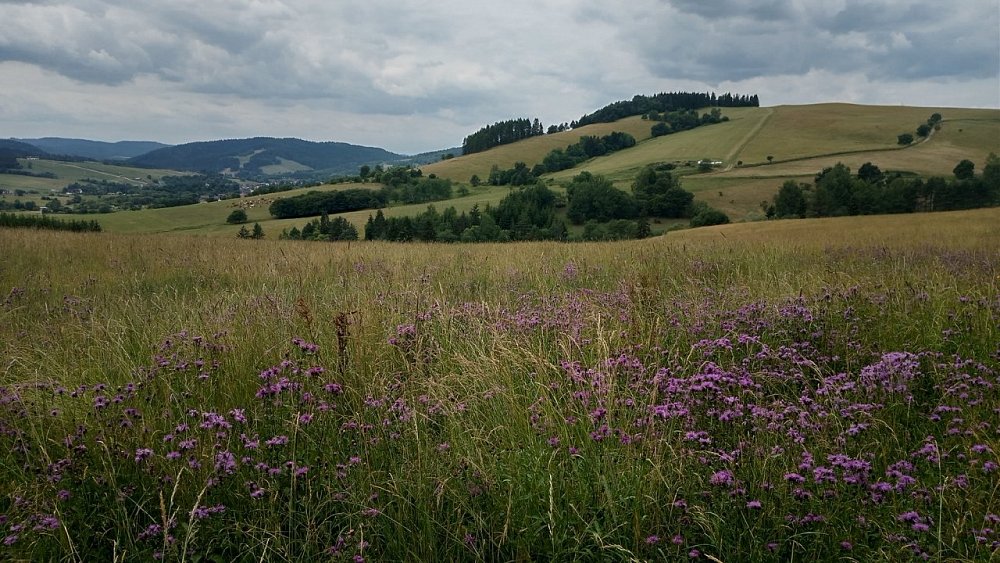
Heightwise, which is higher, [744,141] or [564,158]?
[744,141]

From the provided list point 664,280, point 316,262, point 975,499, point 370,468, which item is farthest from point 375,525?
point 316,262

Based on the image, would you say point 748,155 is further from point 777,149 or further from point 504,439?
point 504,439

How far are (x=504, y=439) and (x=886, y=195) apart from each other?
274 feet

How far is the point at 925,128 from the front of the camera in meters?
106

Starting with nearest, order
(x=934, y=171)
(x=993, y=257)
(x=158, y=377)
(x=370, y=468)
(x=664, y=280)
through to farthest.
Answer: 1. (x=370, y=468)
2. (x=158, y=377)
3. (x=664, y=280)
4. (x=993, y=257)
5. (x=934, y=171)

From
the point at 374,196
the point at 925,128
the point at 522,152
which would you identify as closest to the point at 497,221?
the point at 374,196

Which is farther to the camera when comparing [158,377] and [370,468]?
[158,377]

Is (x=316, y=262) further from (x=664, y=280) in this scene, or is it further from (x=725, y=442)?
(x=725, y=442)

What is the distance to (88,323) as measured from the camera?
5.83m

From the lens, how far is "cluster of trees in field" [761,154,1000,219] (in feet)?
216

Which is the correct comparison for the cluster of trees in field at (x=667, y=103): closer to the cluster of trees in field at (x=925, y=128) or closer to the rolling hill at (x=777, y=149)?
the rolling hill at (x=777, y=149)

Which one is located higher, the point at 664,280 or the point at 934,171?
the point at 934,171

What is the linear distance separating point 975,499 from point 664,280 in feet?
19.3

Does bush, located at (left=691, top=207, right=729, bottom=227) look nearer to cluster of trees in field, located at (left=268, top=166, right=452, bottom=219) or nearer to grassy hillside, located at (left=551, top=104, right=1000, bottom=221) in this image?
grassy hillside, located at (left=551, top=104, right=1000, bottom=221)
